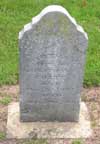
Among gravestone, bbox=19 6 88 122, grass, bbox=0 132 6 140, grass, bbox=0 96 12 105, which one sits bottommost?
grass, bbox=0 132 6 140

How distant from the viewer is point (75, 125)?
6121mm

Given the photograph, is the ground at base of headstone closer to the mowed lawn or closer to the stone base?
the stone base

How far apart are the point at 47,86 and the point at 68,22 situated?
94 cm

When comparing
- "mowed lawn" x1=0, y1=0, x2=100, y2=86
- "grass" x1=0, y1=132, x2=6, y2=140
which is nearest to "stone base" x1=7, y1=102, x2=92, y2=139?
"grass" x1=0, y1=132, x2=6, y2=140

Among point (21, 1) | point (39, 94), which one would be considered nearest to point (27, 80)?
point (39, 94)

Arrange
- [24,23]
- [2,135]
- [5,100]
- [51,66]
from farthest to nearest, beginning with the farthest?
[24,23]
[5,100]
[2,135]
[51,66]

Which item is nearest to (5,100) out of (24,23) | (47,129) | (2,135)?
(2,135)

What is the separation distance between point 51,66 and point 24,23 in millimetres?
3427

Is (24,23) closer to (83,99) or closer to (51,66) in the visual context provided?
(83,99)

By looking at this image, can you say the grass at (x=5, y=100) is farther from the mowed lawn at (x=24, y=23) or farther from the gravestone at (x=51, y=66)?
the gravestone at (x=51, y=66)

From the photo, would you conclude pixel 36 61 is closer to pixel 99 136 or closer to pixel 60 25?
pixel 60 25

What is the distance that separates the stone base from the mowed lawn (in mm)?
1103

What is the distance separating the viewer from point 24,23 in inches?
354

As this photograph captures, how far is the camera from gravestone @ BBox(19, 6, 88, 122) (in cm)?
542
